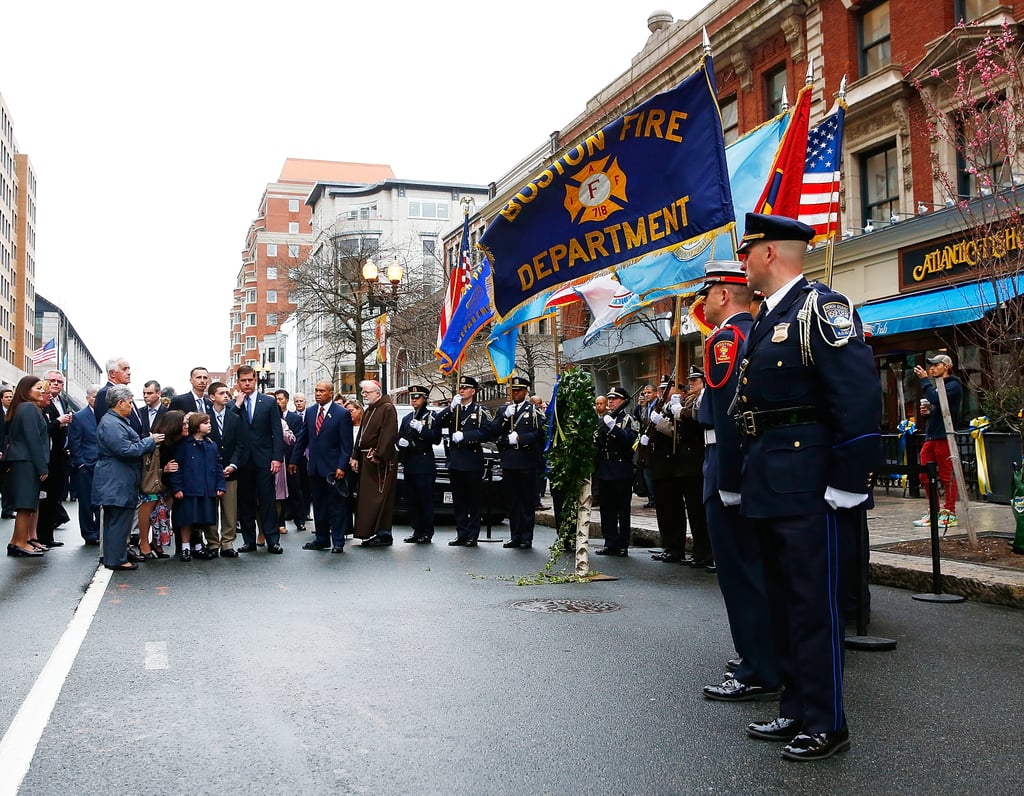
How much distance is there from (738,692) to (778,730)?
0.66 m

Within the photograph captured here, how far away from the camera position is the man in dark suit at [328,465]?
12.3m

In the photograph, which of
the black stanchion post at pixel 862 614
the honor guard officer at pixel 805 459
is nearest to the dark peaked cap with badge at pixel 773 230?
the honor guard officer at pixel 805 459

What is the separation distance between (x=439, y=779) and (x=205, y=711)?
156 centimetres

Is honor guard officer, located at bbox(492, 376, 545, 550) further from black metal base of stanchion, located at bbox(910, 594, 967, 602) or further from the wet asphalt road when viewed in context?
black metal base of stanchion, located at bbox(910, 594, 967, 602)

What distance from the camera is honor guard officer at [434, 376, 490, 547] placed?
13.1 meters

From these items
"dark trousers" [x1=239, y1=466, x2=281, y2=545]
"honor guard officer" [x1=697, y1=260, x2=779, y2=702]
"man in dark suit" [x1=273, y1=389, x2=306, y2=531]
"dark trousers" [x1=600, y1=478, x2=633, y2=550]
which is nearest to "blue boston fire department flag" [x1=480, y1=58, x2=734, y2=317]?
"dark trousers" [x1=600, y1=478, x2=633, y2=550]

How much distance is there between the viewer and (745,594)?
17.4 ft

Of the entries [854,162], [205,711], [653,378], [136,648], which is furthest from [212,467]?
[653,378]

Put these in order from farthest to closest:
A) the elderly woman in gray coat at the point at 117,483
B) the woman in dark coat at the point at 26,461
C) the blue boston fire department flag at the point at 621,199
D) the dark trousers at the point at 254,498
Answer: the dark trousers at the point at 254,498 → the woman in dark coat at the point at 26,461 → the elderly woman in gray coat at the point at 117,483 → the blue boston fire department flag at the point at 621,199

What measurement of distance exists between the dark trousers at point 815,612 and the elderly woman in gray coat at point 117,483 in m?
7.90

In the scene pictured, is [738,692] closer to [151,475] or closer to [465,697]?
[465,697]

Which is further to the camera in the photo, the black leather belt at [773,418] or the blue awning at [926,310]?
the blue awning at [926,310]

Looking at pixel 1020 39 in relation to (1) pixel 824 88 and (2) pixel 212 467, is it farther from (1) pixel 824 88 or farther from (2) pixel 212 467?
(2) pixel 212 467

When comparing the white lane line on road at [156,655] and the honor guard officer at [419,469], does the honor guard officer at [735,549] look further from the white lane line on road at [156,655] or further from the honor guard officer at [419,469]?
the honor guard officer at [419,469]
